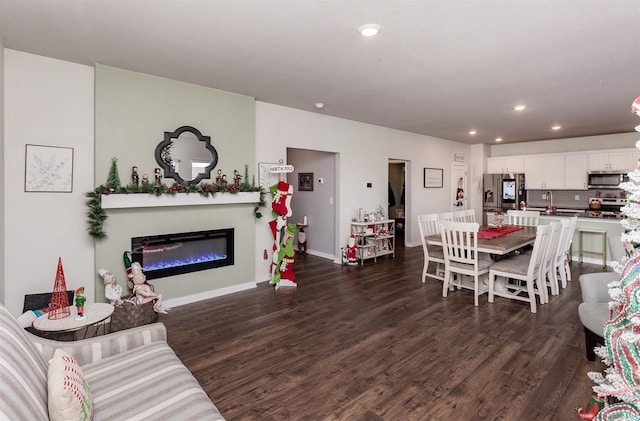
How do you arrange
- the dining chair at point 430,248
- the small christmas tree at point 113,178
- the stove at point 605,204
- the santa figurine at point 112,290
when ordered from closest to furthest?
the santa figurine at point 112,290
the small christmas tree at point 113,178
the dining chair at point 430,248
the stove at point 605,204

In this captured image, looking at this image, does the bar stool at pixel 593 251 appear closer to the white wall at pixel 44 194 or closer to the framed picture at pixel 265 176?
the framed picture at pixel 265 176

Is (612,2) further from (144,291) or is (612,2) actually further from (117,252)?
(117,252)

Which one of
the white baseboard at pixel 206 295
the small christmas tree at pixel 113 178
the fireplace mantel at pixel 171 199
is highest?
the small christmas tree at pixel 113 178

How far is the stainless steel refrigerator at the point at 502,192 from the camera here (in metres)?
8.26

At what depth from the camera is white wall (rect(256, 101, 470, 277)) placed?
16.0ft

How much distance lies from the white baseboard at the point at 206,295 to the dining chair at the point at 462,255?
261 cm

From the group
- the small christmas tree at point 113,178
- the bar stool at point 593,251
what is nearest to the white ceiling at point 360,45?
the small christmas tree at point 113,178

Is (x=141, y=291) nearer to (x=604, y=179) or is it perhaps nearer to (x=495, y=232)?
(x=495, y=232)

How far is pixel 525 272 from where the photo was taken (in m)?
3.67

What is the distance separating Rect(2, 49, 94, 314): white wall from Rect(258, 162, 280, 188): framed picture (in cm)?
201

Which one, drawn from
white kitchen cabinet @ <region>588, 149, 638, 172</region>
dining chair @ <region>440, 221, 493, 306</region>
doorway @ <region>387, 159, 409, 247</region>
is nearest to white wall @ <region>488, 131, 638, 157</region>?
white kitchen cabinet @ <region>588, 149, 638, 172</region>

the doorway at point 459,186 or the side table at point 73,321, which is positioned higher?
the doorway at point 459,186

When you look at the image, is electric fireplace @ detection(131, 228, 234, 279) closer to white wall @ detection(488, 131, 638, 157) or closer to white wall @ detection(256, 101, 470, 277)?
white wall @ detection(256, 101, 470, 277)

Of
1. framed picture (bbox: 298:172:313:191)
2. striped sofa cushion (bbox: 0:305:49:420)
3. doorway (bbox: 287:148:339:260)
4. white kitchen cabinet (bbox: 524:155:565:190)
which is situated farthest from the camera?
white kitchen cabinet (bbox: 524:155:565:190)
